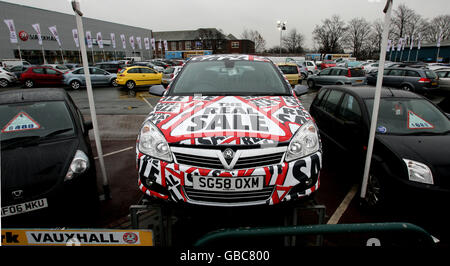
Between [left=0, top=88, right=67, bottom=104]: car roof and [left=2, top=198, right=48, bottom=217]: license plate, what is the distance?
5.71 feet

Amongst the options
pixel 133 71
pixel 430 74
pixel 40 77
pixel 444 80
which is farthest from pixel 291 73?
pixel 40 77

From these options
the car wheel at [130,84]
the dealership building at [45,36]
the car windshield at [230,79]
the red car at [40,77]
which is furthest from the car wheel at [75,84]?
the dealership building at [45,36]

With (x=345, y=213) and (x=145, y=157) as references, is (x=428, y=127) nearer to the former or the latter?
(x=345, y=213)

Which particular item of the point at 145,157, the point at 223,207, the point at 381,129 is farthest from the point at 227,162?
the point at 381,129

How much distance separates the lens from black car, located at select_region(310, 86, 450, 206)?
281 centimetres

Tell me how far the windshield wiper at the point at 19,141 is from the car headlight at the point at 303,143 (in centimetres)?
309

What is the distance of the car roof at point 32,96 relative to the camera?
3480mm

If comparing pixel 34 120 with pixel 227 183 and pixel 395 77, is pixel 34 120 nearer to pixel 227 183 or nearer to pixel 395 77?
pixel 227 183

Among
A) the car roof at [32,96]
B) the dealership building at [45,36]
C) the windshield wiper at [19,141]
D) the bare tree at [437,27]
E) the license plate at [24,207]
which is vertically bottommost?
the license plate at [24,207]

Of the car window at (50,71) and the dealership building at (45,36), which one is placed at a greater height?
the dealership building at (45,36)

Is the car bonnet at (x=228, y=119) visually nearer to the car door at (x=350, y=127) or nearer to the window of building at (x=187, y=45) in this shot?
the car door at (x=350, y=127)

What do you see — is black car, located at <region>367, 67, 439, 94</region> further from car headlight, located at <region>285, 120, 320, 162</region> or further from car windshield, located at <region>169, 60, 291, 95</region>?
car headlight, located at <region>285, 120, 320, 162</region>

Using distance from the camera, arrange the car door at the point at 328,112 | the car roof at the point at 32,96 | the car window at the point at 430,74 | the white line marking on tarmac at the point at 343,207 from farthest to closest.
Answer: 1. the car window at the point at 430,74
2. the car door at the point at 328,112
3. the car roof at the point at 32,96
4. the white line marking on tarmac at the point at 343,207

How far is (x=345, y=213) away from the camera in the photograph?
10.7 feet
